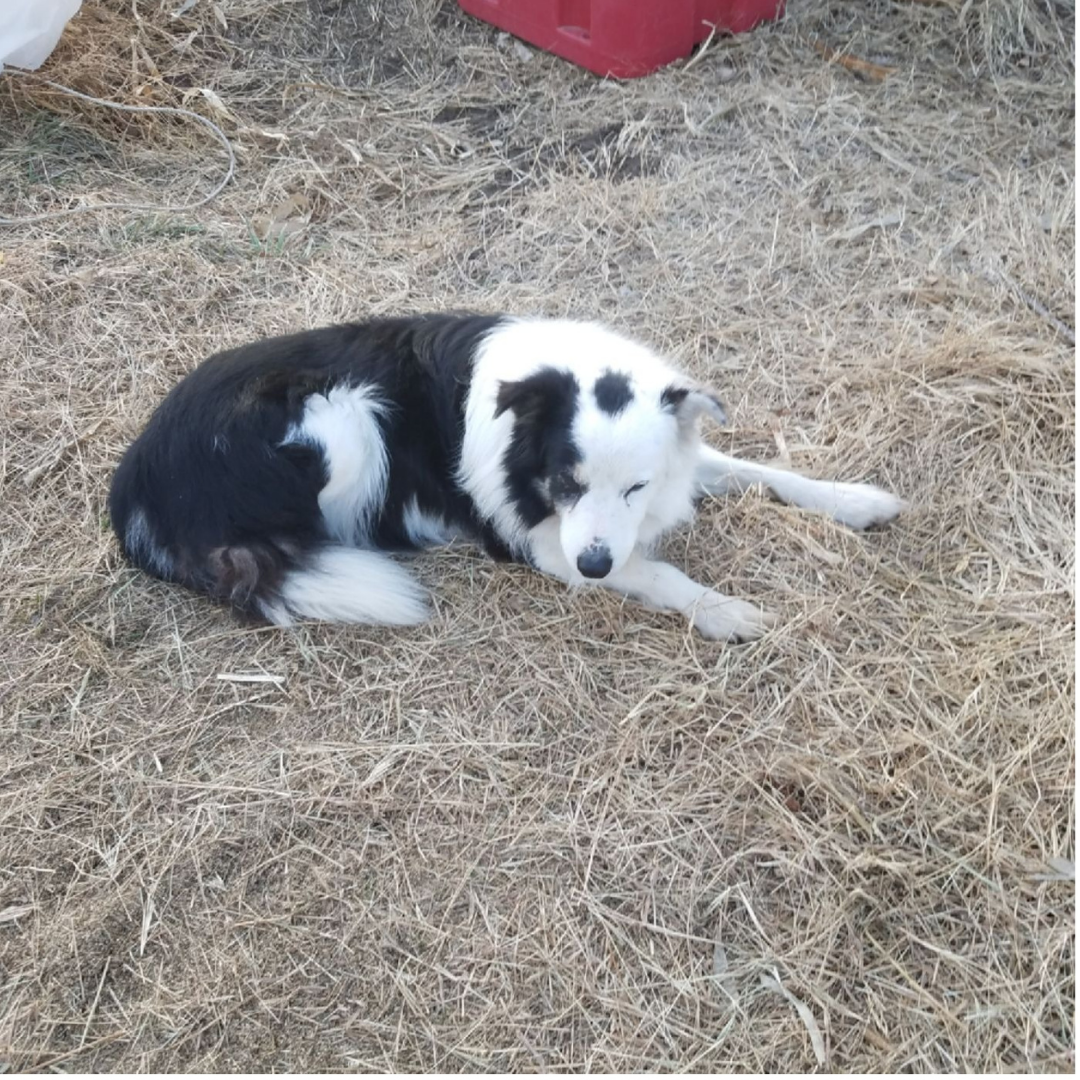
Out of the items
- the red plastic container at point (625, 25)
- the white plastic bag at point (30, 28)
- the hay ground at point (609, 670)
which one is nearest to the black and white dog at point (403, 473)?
the hay ground at point (609, 670)

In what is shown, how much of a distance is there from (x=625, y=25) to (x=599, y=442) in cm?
332

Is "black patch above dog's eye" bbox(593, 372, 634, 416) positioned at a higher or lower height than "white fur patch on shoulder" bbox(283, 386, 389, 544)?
higher

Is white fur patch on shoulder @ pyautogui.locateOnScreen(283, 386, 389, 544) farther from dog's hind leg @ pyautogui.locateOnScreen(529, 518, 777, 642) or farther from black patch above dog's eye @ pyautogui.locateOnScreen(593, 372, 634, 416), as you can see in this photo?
black patch above dog's eye @ pyautogui.locateOnScreen(593, 372, 634, 416)

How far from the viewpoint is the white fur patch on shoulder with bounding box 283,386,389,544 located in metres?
3.22

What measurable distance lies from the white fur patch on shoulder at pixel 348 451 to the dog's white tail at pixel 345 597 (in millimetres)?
231

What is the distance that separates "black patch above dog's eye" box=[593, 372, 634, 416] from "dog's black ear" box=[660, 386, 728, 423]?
0.39ft

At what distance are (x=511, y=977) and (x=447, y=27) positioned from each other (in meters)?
5.28

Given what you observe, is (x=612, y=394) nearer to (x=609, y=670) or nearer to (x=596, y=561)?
(x=596, y=561)

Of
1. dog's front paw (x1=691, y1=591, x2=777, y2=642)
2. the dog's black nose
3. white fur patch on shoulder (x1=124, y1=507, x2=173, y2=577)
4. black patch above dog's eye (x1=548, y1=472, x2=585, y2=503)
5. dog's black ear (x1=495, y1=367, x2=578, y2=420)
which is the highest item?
dog's black ear (x1=495, y1=367, x2=578, y2=420)

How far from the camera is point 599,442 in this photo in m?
2.81

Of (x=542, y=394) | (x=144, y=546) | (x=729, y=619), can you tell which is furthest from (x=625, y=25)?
(x=144, y=546)

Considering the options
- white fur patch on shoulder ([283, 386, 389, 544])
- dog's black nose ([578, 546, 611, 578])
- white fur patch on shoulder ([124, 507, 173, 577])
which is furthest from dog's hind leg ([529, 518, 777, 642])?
white fur patch on shoulder ([124, 507, 173, 577])

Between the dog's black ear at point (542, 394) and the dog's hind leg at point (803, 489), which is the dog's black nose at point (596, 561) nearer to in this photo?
the dog's black ear at point (542, 394)

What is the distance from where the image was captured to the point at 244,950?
8.02 ft
